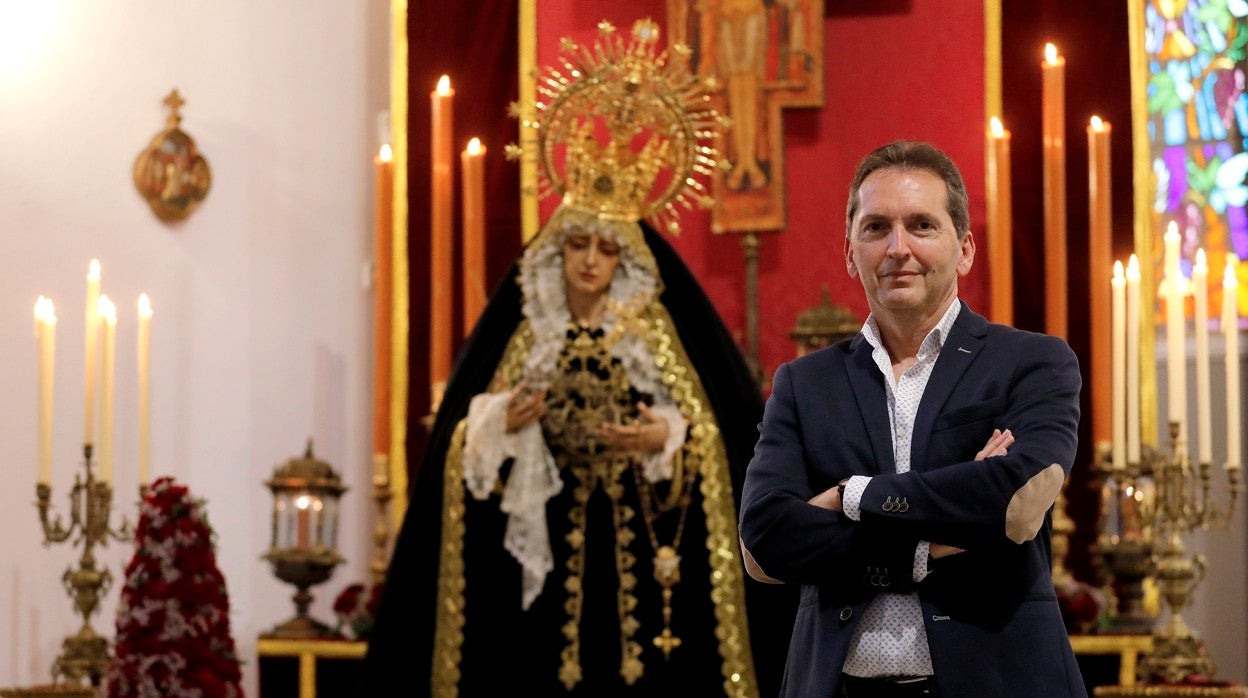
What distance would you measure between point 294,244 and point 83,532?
1377 mm

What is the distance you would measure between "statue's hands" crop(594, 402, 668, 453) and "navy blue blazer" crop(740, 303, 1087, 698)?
2.25 meters

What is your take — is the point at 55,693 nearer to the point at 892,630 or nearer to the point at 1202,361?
the point at 1202,361

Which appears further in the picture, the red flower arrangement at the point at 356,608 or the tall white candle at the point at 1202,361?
the red flower arrangement at the point at 356,608

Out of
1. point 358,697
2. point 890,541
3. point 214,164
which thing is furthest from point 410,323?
point 890,541

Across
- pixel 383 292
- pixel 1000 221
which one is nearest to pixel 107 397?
pixel 383 292

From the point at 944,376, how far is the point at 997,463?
5.7 inches

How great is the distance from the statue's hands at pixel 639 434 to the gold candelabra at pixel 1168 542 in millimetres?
1186

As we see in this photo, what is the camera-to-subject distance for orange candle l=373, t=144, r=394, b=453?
17.0ft

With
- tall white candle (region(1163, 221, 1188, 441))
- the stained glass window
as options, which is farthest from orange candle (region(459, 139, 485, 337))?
the stained glass window

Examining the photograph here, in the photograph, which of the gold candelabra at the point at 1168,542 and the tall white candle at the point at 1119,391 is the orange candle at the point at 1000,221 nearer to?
the tall white candle at the point at 1119,391

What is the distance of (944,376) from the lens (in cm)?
201

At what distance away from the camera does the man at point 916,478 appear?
1890 mm

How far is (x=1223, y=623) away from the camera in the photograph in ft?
18.7

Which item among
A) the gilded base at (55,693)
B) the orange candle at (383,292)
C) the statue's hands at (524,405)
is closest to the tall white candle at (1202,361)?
the statue's hands at (524,405)
